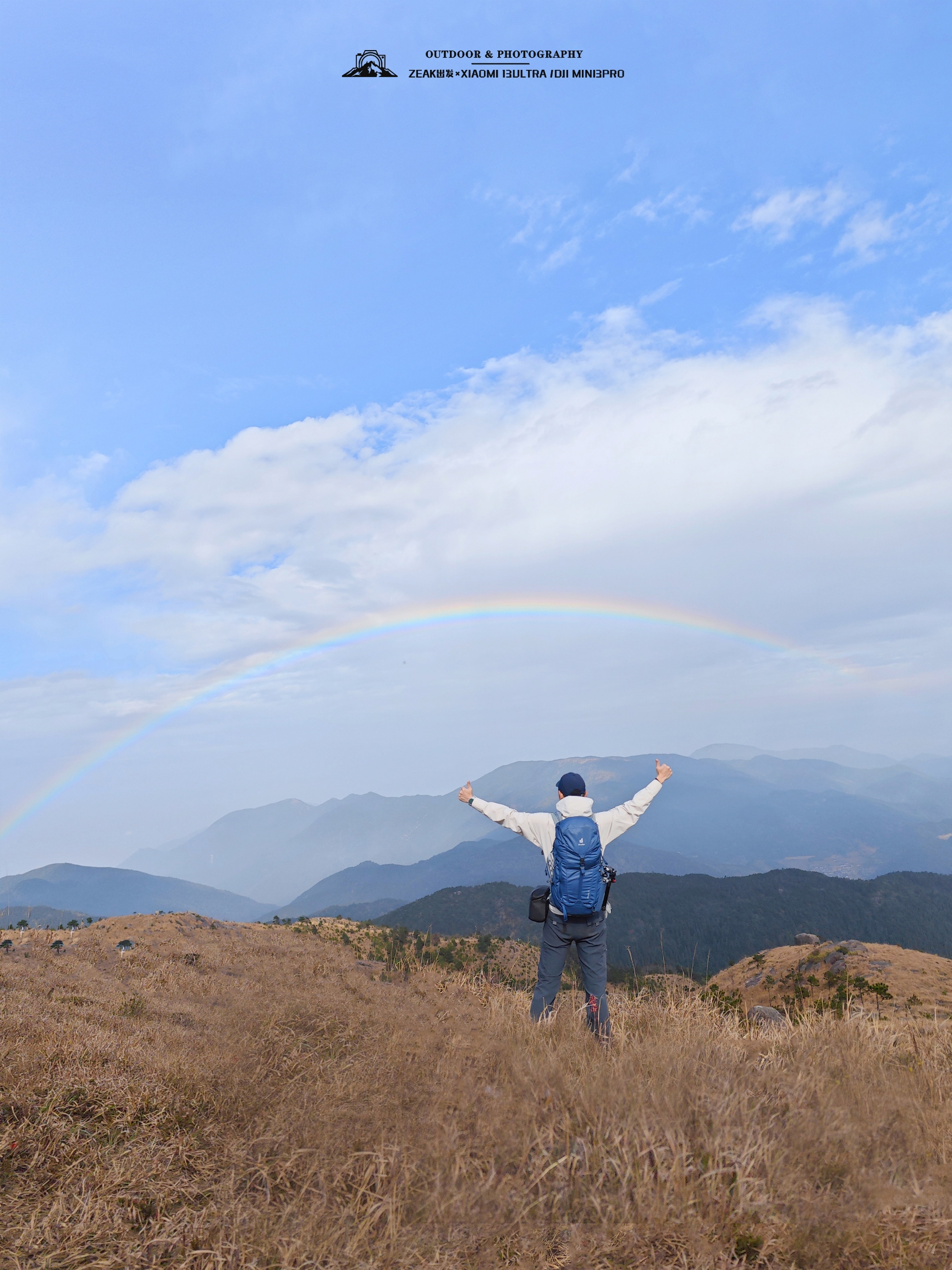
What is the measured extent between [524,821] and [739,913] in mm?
155961

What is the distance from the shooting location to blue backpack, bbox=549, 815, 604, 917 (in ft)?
22.3

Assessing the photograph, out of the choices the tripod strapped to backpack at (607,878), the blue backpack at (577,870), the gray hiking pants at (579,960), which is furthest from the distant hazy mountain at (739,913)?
the blue backpack at (577,870)

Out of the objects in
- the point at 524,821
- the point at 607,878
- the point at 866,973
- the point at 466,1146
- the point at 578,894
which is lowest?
the point at 866,973

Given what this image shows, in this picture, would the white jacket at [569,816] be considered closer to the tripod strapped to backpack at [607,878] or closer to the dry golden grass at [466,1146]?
the tripod strapped to backpack at [607,878]

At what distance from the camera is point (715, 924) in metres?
140

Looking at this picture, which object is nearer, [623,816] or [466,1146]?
[466,1146]

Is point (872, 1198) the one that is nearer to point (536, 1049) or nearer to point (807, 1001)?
point (536, 1049)

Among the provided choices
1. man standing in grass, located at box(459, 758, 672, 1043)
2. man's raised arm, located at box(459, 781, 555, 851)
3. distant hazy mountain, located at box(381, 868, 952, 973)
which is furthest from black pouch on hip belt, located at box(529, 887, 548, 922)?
distant hazy mountain, located at box(381, 868, 952, 973)

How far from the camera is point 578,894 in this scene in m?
6.81

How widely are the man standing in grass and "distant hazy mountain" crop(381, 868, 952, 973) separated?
11897cm

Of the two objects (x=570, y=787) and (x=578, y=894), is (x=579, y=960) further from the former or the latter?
(x=570, y=787)

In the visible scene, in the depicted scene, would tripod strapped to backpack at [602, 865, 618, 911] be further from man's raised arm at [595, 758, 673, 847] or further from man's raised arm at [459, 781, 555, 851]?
man's raised arm at [459, 781, 555, 851]

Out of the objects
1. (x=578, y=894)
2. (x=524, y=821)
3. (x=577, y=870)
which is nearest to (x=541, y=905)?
(x=578, y=894)

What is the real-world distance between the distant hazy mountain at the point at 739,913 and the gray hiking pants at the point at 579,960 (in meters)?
119
